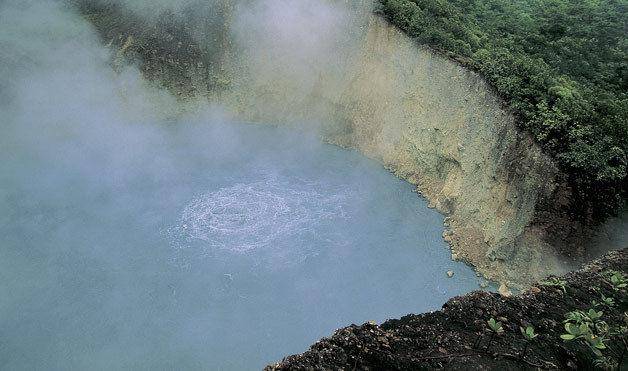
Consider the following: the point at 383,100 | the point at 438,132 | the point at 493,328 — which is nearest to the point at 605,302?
the point at 493,328

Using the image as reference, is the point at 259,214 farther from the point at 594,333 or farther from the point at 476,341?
the point at 594,333

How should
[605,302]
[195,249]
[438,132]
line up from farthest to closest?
[438,132]
[195,249]
[605,302]

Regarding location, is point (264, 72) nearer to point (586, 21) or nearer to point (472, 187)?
point (472, 187)

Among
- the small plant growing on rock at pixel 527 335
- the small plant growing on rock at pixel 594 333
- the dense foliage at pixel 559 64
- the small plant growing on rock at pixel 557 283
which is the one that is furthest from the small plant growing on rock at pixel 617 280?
the dense foliage at pixel 559 64

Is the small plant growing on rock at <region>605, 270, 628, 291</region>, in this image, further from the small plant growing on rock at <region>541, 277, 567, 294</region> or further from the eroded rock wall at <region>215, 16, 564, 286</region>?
the eroded rock wall at <region>215, 16, 564, 286</region>

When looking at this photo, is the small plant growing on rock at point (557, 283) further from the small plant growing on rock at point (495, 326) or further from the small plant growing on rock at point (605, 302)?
the small plant growing on rock at point (495, 326)
